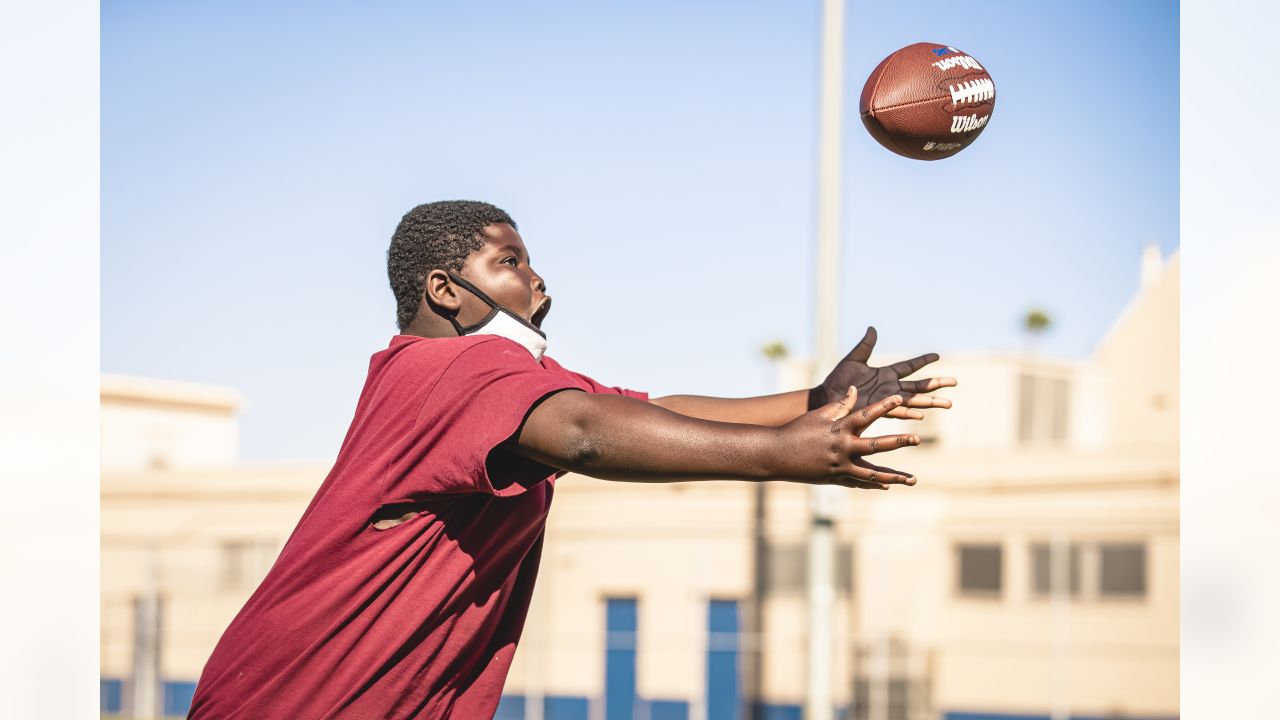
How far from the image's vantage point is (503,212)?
377 centimetres

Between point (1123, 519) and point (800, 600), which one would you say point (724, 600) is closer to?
point (800, 600)

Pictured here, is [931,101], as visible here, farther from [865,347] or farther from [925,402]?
[925,402]

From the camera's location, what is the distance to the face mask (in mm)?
3467

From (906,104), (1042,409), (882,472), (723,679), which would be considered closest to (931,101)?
(906,104)

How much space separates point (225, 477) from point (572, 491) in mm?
6104

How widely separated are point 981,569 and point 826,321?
1078cm

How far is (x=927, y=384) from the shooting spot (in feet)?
11.6

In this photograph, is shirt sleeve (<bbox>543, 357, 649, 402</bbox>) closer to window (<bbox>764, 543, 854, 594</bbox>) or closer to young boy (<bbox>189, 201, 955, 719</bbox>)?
young boy (<bbox>189, 201, 955, 719</bbox>)

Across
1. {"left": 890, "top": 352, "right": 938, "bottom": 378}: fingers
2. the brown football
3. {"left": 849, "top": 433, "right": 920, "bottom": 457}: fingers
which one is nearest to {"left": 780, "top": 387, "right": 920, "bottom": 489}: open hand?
{"left": 849, "top": 433, "right": 920, "bottom": 457}: fingers

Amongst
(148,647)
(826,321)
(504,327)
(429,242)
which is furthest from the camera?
(148,647)

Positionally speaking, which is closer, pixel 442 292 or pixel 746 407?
pixel 442 292

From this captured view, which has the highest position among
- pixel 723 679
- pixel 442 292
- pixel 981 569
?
pixel 442 292

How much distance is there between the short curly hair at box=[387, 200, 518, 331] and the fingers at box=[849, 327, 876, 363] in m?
0.94

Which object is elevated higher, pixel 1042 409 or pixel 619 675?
pixel 1042 409
